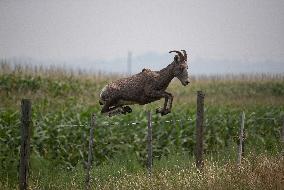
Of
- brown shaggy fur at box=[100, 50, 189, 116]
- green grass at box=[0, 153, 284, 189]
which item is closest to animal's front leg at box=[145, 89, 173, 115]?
brown shaggy fur at box=[100, 50, 189, 116]

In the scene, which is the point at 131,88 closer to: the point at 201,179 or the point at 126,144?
the point at 201,179

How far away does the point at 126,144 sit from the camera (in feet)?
49.6

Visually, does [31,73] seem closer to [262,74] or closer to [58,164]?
[58,164]

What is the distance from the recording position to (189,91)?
2983cm

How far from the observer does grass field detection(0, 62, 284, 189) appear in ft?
31.2

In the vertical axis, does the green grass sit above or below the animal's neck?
below

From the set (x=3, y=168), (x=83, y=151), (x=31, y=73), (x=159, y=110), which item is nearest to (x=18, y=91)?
(x=31, y=73)

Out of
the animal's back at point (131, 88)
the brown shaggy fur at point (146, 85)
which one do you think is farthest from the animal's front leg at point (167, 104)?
the animal's back at point (131, 88)

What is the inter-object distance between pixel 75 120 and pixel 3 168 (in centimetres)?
247

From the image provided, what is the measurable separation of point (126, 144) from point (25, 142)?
630 centimetres

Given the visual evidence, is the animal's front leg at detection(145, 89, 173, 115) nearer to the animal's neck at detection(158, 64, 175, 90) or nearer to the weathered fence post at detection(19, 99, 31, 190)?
the animal's neck at detection(158, 64, 175, 90)

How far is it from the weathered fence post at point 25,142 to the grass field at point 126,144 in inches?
36.7

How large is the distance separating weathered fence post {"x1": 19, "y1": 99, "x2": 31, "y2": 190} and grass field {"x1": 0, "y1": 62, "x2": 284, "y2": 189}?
0.93 metres

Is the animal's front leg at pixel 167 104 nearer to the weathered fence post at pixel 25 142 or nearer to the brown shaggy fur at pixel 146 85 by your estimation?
the brown shaggy fur at pixel 146 85
